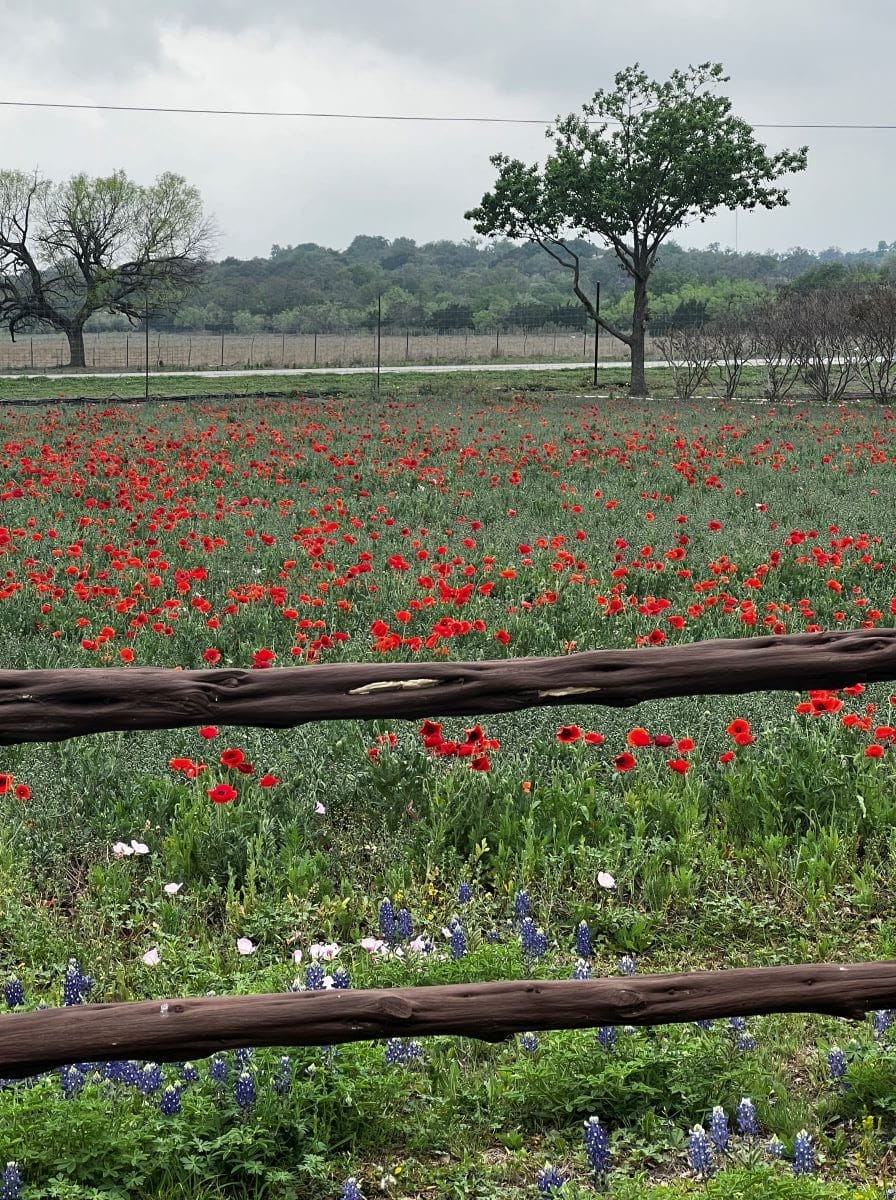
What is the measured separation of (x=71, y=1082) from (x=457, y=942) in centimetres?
111

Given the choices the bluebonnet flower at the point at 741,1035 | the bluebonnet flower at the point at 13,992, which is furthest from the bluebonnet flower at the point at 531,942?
the bluebonnet flower at the point at 13,992

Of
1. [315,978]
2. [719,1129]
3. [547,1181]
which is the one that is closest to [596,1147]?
[547,1181]

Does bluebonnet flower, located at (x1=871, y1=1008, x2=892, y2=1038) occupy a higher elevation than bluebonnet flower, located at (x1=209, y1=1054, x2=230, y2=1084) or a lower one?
lower

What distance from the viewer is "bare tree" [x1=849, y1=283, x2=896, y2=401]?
2727cm

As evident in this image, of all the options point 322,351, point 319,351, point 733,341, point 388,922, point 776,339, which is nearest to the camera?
point 388,922

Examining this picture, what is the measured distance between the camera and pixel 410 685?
9.73 feet

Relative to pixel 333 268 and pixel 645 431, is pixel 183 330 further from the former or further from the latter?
pixel 645 431

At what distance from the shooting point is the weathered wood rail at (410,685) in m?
2.88

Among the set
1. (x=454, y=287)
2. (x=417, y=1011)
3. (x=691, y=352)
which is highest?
(x=454, y=287)

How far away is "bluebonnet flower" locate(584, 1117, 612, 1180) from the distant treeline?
4029 cm

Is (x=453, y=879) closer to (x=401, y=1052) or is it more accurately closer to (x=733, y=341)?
(x=401, y=1052)

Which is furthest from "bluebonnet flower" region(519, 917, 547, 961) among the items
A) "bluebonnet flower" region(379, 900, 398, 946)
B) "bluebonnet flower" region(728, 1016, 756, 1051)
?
"bluebonnet flower" region(728, 1016, 756, 1051)

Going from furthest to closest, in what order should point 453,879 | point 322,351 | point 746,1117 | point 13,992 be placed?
point 322,351, point 453,879, point 13,992, point 746,1117

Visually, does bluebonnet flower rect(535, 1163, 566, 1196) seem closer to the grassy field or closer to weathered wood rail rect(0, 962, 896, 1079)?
the grassy field
